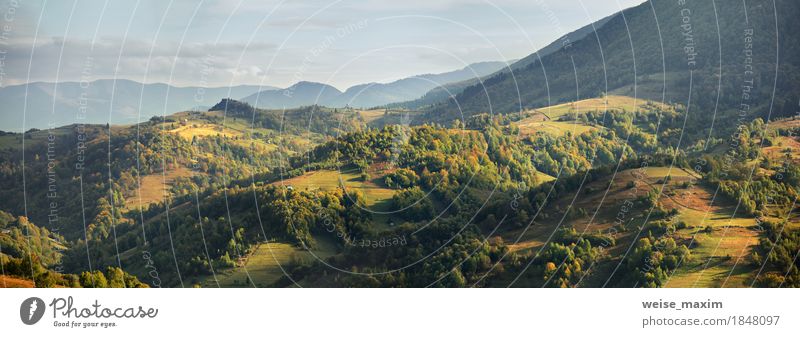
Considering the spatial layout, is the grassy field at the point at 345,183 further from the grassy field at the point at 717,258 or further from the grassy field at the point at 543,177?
→ the grassy field at the point at 717,258

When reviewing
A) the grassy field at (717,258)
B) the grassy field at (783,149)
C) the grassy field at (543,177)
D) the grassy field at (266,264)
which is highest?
the grassy field at (717,258)

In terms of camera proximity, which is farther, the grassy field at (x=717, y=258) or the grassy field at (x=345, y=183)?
the grassy field at (x=345, y=183)

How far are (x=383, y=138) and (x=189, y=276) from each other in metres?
64.4

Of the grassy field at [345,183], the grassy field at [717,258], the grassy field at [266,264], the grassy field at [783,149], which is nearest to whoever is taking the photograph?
the grassy field at [717,258]

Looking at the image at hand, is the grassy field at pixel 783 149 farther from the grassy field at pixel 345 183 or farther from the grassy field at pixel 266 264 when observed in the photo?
the grassy field at pixel 266 264

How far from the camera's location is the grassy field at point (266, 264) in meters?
103

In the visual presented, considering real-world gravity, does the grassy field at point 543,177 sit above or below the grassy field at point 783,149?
below

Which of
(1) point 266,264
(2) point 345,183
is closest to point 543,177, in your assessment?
(2) point 345,183

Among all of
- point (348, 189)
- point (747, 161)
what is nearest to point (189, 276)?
point (348, 189)

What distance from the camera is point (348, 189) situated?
141625mm

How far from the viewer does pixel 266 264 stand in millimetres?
108188

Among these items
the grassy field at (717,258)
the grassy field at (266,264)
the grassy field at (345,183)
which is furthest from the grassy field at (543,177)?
the grassy field at (717,258)

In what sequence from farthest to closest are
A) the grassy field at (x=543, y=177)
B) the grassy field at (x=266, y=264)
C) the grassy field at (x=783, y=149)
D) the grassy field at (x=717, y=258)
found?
the grassy field at (x=543, y=177) < the grassy field at (x=783, y=149) < the grassy field at (x=266, y=264) < the grassy field at (x=717, y=258)

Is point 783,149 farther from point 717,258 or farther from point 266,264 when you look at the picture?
point 266,264
